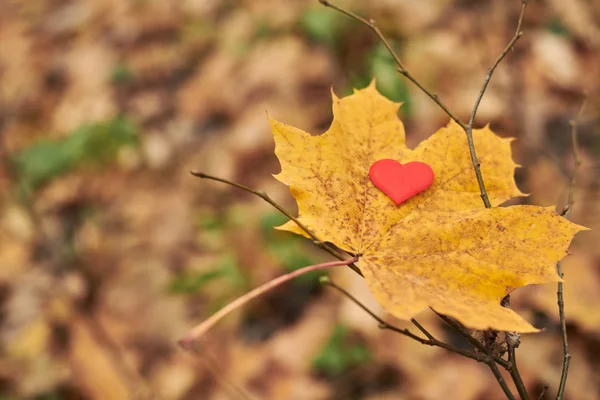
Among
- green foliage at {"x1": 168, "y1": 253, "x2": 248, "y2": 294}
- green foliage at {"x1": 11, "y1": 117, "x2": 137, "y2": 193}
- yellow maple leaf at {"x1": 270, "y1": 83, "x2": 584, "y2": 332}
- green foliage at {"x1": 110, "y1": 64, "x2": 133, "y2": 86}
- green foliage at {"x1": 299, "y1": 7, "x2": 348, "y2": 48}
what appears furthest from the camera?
green foliage at {"x1": 110, "y1": 64, "x2": 133, "y2": 86}

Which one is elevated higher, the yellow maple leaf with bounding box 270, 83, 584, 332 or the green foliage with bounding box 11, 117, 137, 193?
the yellow maple leaf with bounding box 270, 83, 584, 332

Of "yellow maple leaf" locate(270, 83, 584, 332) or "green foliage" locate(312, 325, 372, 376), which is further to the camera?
"green foliage" locate(312, 325, 372, 376)

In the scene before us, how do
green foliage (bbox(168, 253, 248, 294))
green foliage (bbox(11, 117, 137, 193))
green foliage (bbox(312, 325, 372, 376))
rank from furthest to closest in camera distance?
green foliage (bbox(11, 117, 137, 193)) → green foliage (bbox(168, 253, 248, 294)) → green foliage (bbox(312, 325, 372, 376))

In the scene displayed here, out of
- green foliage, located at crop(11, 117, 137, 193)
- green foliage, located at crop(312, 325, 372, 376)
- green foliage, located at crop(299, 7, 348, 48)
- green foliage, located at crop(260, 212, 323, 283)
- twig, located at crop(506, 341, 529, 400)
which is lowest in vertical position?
green foliage, located at crop(312, 325, 372, 376)

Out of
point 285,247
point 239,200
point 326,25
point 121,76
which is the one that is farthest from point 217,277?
point 121,76

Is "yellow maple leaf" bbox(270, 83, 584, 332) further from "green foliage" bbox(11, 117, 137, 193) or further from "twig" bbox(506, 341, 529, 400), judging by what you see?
"green foliage" bbox(11, 117, 137, 193)

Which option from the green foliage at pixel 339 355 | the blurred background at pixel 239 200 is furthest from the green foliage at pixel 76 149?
the green foliage at pixel 339 355

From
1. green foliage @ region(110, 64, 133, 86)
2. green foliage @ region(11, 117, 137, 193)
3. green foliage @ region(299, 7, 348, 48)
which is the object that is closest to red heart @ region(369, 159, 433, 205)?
green foliage @ region(11, 117, 137, 193)

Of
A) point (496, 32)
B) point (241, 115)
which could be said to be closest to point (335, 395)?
point (241, 115)

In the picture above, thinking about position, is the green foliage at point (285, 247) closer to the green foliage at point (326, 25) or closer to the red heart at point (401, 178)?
the green foliage at point (326, 25)
